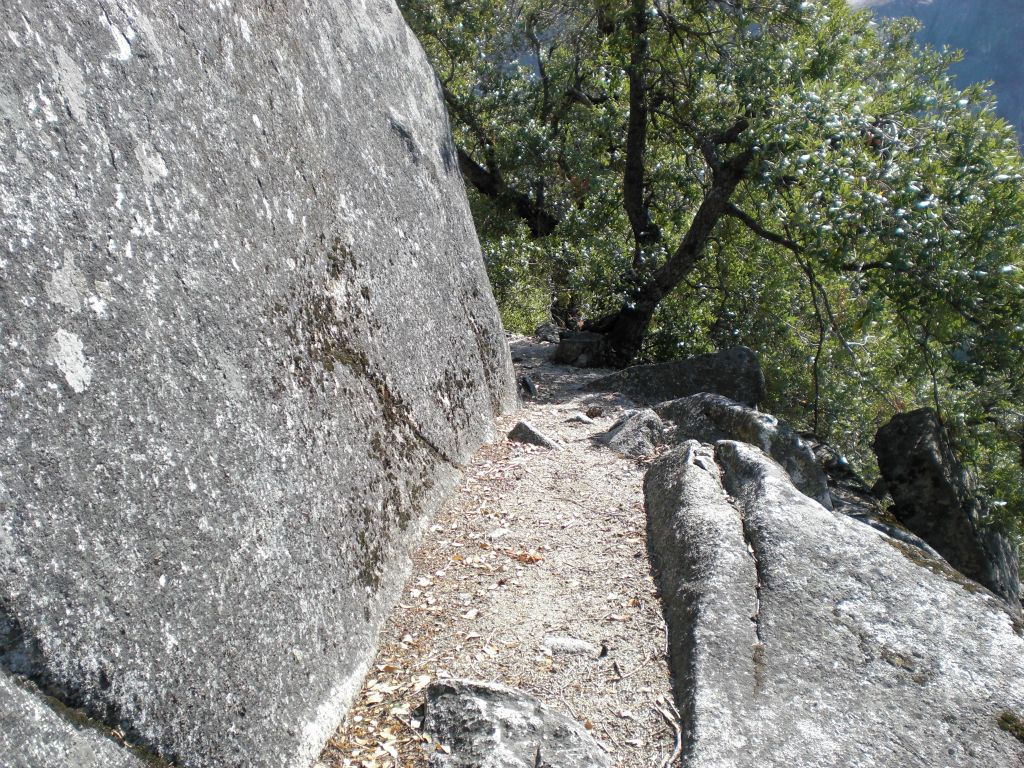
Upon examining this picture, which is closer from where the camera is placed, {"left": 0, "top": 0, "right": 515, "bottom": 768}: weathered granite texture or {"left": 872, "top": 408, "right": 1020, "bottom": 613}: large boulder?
{"left": 0, "top": 0, "right": 515, "bottom": 768}: weathered granite texture

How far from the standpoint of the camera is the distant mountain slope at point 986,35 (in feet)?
246

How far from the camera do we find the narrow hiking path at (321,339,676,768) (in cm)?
267

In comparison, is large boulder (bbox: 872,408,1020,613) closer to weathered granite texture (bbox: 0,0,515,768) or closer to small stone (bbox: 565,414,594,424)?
small stone (bbox: 565,414,594,424)

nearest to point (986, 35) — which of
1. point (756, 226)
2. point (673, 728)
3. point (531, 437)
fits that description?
point (756, 226)

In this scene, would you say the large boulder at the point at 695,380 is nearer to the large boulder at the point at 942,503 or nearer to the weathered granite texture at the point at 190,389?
the large boulder at the point at 942,503

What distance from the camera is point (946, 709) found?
2.76 meters

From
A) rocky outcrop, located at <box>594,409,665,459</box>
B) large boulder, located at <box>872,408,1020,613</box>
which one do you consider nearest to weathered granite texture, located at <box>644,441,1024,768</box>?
rocky outcrop, located at <box>594,409,665,459</box>

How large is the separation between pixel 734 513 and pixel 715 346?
6.50m

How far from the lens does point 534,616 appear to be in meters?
3.30

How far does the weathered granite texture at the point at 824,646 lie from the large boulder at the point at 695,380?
383 centimetres

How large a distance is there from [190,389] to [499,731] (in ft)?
4.44

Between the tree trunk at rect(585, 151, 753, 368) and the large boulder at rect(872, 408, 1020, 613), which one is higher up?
the tree trunk at rect(585, 151, 753, 368)

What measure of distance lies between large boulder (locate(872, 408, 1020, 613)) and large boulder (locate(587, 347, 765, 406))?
5.34 feet

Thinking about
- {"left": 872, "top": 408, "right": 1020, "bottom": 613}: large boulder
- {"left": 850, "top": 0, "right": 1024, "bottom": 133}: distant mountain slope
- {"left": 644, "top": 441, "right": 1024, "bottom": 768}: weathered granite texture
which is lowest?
{"left": 644, "top": 441, "right": 1024, "bottom": 768}: weathered granite texture
